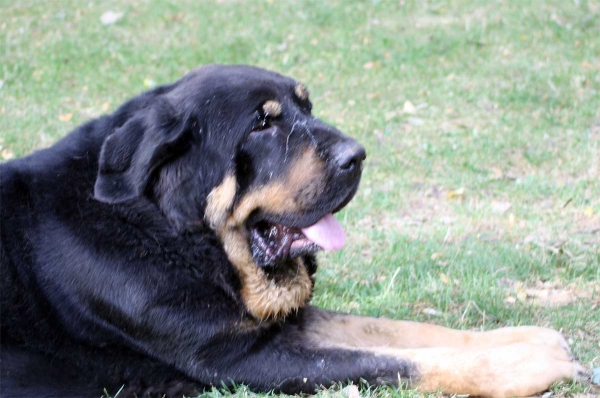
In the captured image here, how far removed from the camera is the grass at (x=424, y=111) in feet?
16.3

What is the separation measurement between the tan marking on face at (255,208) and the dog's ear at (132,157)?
315 millimetres

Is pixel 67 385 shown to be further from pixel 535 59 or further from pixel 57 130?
pixel 535 59

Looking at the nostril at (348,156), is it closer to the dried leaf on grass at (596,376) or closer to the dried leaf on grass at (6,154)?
the dried leaf on grass at (596,376)

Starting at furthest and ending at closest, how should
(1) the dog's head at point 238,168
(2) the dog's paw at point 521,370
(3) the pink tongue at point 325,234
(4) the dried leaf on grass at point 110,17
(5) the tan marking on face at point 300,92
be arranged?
1. (4) the dried leaf on grass at point 110,17
2. (5) the tan marking on face at point 300,92
3. (3) the pink tongue at point 325,234
4. (1) the dog's head at point 238,168
5. (2) the dog's paw at point 521,370

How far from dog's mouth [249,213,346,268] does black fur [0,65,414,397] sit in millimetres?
140

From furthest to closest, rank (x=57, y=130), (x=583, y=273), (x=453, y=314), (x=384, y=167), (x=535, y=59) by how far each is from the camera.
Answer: (x=535, y=59)
(x=57, y=130)
(x=384, y=167)
(x=583, y=273)
(x=453, y=314)

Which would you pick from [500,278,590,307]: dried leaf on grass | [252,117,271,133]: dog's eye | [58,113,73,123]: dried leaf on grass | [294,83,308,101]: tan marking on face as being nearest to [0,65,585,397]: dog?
[252,117,271,133]: dog's eye

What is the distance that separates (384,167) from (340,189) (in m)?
4.21

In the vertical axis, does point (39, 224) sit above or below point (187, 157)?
below

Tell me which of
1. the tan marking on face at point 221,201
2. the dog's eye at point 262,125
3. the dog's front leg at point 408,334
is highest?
the dog's eye at point 262,125

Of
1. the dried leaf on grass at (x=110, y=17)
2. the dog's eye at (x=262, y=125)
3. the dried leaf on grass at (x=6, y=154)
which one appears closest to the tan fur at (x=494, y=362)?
the dog's eye at (x=262, y=125)

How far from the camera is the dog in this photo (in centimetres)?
350

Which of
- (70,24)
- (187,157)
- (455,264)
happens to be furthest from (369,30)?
(187,157)

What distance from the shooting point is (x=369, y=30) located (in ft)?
40.0
